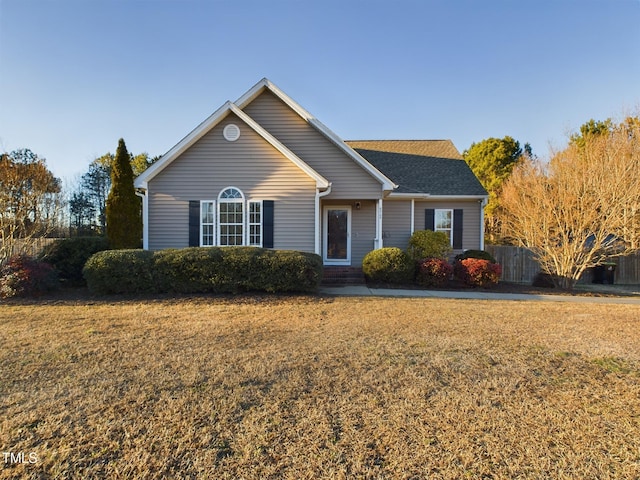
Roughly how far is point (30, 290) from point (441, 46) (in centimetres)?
1577

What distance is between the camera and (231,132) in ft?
35.2

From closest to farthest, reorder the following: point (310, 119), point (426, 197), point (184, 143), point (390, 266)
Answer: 1. point (184, 143)
2. point (390, 266)
3. point (310, 119)
4. point (426, 197)

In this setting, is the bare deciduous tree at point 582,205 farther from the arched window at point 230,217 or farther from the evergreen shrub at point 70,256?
the evergreen shrub at point 70,256

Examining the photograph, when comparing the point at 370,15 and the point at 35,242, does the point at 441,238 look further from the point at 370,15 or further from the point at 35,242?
the point at 35,242

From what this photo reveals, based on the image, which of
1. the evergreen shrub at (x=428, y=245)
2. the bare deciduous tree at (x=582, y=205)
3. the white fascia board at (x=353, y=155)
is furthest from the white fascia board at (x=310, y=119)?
the bare deciduous tree at (x=582, y=205)

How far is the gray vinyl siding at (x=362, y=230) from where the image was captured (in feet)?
42.9

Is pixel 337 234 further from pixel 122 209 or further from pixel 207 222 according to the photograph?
pixel 122 209

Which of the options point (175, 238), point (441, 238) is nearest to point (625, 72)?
point (441, 238)

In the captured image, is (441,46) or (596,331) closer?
(596,331)

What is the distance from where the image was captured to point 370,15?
1052 centimetres

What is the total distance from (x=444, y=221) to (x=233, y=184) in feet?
30.3

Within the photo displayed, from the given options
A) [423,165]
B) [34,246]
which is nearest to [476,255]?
[423,165]

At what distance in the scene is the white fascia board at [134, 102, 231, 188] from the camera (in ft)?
34.2

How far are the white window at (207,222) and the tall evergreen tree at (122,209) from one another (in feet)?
8.71
